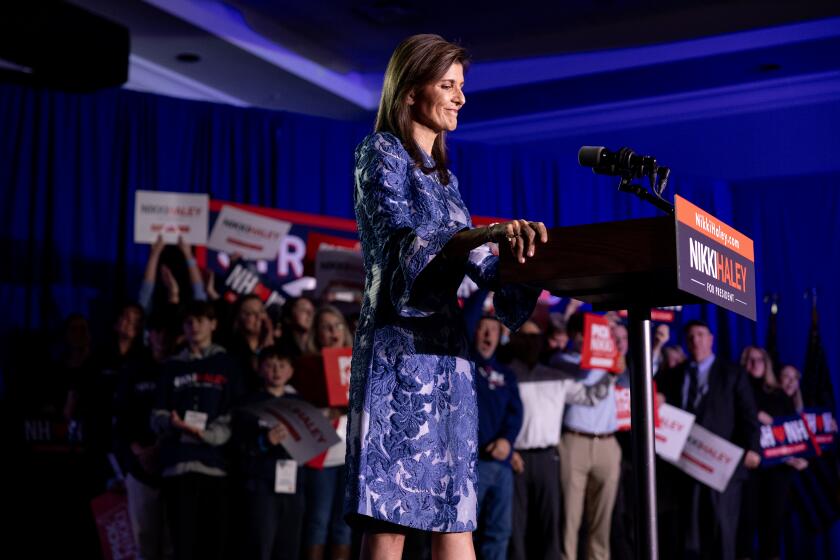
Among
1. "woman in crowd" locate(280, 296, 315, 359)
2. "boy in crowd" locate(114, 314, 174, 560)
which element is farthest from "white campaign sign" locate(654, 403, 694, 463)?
"boy in crowd" locate(114, 314, 174, 560)

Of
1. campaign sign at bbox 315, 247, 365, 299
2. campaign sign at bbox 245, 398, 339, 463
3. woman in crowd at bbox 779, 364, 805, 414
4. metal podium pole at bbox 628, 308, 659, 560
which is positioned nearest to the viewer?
metal podium pole at bbox 628, 308, 659, 560

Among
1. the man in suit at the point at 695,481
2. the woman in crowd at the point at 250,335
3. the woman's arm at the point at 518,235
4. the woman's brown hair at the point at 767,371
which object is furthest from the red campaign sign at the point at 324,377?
the woman's brown hair at the point at 767,371

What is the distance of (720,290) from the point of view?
1688 mm

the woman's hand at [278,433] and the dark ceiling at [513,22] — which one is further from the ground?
the dark ceiling at [513,22]

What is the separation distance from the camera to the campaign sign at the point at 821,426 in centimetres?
690

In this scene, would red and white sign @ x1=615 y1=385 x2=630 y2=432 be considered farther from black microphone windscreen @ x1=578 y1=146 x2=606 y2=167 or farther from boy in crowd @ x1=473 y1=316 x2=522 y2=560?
black microphone windscreen @ x1=578 y1=146 x2=606 y2=167

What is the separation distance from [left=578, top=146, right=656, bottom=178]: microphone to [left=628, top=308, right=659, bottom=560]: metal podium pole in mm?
280

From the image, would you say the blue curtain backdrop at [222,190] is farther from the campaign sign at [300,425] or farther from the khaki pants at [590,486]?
the khaki pants at [590,486]

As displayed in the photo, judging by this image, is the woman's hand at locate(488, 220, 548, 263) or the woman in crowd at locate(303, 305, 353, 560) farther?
the woman in crowd at locate(303, 305, 353, 560)

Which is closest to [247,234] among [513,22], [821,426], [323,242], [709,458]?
[323,242]

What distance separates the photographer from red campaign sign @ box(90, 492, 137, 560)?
5125mm

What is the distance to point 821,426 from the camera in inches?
276

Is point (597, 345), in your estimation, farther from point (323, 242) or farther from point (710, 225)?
point (710, 225)

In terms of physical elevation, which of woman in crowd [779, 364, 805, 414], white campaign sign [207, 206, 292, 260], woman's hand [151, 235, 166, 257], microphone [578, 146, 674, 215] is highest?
white campaign sign [207, 206, 292, 260]
